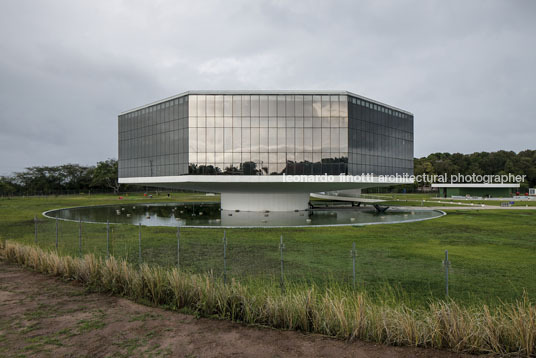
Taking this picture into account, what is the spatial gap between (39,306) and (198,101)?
32.1 meters

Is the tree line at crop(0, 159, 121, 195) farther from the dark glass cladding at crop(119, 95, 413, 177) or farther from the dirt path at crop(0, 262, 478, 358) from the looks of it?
the dirt path at crop(0, 262, 478, 358)

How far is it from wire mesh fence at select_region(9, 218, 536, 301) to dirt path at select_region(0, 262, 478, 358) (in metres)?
1.94

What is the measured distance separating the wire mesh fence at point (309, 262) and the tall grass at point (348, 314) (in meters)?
0.82

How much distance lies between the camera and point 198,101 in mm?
38438

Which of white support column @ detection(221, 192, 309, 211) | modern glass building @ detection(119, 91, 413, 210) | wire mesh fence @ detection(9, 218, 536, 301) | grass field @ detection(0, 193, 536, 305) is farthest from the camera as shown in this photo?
white support column @ detection(221, 192, 309, 211)

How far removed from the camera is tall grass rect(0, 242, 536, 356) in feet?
22.2

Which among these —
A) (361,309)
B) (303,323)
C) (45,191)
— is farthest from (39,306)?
(45,191)

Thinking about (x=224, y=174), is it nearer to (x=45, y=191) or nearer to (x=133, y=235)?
(x=133, y=235)

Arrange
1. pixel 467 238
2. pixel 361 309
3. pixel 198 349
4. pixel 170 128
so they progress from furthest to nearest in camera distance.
Result: pixel 170 128
pixel 467 238
pixel 361 309
pixel 198 349

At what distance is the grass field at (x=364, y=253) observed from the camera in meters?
11.1

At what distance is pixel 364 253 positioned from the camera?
15938mm

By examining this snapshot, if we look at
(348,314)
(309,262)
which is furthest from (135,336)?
(309,262)

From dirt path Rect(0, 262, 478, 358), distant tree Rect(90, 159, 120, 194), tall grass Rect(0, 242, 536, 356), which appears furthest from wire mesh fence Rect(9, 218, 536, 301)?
distant tree Rect(90, 159, 120, 194)

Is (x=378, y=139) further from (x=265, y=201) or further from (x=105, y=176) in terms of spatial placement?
(x=105, y=176)
